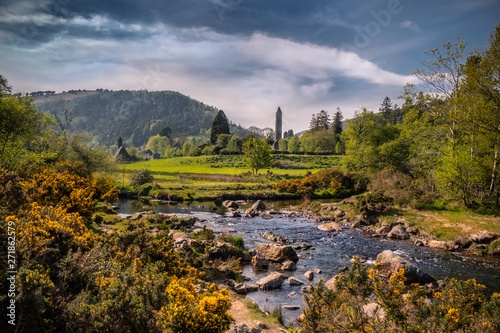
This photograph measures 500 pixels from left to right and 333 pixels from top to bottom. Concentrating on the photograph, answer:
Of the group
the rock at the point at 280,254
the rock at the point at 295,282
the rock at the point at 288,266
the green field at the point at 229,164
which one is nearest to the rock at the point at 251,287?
the rock at the point at 295,282

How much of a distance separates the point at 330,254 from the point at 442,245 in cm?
882

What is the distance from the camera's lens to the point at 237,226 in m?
27.0

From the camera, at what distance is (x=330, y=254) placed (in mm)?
19203

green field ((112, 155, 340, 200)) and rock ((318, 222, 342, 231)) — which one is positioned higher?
green field ((112, 155, 340, 200))

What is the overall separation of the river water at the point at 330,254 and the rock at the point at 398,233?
1.04 metres

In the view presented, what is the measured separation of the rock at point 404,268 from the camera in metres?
14.0

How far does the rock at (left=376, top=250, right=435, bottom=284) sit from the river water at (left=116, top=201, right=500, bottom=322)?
174cm

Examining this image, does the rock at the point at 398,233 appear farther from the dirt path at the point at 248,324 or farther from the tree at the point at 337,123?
the tree at the point at 337,123

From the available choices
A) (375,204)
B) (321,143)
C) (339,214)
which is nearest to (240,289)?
(375,204)

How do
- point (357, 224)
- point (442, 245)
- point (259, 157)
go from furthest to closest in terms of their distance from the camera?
1. point (259, 157)
2. point (357, 224)
3. point (442, 245)

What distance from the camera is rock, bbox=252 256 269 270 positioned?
53.9ft

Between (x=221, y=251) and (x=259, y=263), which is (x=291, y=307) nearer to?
(x=259, y=263)

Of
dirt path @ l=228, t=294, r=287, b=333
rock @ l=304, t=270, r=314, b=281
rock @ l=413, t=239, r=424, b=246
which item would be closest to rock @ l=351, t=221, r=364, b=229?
rock @ l=413, t=239, r=424, b=246

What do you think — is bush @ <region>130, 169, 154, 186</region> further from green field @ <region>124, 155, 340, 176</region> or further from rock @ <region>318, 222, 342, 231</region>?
rock @ <region>318, 222, 342, 231</region>
